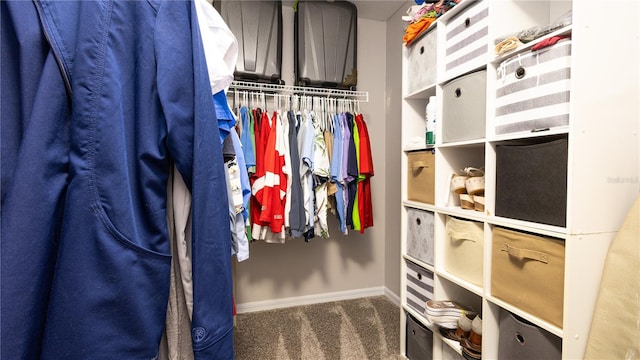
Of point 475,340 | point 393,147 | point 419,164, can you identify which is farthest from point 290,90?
point 475,340

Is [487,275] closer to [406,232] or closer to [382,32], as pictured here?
[406,232]

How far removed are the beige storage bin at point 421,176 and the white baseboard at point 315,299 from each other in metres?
1.18

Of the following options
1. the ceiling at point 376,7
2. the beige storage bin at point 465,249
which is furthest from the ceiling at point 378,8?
the beige storage bin at point 465,249

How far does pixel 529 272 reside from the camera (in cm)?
104

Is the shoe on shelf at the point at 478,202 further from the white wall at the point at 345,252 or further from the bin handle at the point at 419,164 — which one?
the white wall at the point at 345,252

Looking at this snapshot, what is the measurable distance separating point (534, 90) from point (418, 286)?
1102 mm

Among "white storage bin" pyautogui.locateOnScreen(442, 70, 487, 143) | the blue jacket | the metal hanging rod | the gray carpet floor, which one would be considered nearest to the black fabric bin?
"white storage bin" pyautogui.locateOnScreen(442, 70, 487, 143)

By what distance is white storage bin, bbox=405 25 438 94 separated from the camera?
1498 millimetres

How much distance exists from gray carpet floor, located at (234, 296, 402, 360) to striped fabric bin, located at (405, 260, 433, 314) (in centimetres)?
37

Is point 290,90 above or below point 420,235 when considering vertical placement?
above

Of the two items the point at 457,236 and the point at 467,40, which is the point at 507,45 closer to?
the point at 467,40

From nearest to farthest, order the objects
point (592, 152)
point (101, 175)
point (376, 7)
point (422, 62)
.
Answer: point (101, 175) → point (592, 152) → point (422, 62) → point (376, 7)

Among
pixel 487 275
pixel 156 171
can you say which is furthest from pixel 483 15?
pixel 156 171

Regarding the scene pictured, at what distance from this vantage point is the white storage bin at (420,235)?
1535 millimetres
